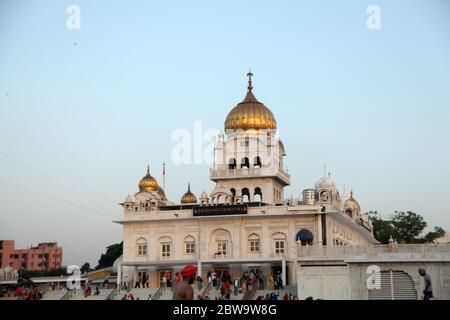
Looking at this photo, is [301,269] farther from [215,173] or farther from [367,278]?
[215,173]

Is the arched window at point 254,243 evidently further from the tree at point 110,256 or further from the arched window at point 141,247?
the tree at point 110,256

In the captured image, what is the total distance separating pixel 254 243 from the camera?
164 ft

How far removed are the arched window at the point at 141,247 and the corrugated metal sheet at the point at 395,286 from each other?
23.0 metres

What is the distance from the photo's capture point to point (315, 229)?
4853 centimetres

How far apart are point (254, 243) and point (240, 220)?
182 centimetres

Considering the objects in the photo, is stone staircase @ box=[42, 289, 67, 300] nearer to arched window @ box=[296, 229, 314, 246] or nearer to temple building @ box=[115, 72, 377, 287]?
temple building @ box=[115, 72, 377, 287]

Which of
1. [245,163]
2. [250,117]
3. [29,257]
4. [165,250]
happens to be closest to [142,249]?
[165,250]

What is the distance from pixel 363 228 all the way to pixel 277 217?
14.9 m

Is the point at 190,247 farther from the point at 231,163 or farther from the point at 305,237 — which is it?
the point at 231,163

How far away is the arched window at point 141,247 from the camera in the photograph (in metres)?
52.3

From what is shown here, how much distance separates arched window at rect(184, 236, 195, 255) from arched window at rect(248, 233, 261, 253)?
3.94 metres

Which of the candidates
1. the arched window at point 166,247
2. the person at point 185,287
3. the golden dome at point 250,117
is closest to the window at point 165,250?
the arched window at point 166,247

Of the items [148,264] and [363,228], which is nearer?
[148,264]
